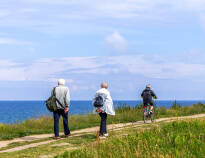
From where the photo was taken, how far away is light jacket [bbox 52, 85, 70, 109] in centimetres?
1407

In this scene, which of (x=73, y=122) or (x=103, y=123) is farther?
(x=73, y=122)

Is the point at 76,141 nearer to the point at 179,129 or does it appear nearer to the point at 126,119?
the point at 179,129

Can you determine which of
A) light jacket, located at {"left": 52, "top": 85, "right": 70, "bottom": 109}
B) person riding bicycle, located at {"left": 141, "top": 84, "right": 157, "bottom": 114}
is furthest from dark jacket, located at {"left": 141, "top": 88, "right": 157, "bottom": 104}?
light jacket, located at {"left": 52, "top": 85, "right": 70, "bottom": 109}

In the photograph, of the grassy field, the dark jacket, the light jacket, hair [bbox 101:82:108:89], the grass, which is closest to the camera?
the grass

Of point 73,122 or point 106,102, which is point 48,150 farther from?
point 73,122

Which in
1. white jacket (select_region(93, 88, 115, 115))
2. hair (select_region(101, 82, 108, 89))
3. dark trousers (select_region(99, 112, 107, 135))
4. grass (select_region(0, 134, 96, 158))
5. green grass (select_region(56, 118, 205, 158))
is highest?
hair (select_region(101, 82, 108, 89))

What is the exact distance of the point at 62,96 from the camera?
14.1 meters

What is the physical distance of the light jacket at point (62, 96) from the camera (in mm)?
14070

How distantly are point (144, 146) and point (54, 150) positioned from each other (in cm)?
328

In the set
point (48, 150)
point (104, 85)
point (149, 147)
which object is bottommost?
point (48, 150)

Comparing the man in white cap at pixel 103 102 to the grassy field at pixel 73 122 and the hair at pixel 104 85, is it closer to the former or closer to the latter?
the hair at pixel 104 85

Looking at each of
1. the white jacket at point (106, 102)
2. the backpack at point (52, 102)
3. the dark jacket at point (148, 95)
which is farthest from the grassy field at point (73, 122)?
the backpack at point (52, 102)

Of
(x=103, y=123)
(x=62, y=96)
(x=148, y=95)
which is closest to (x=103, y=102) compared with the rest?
(x=103, y=123)

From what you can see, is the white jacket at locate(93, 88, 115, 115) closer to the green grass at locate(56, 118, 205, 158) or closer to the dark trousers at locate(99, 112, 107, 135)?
the dark trousers at locate(99, 112, 107, 135)
